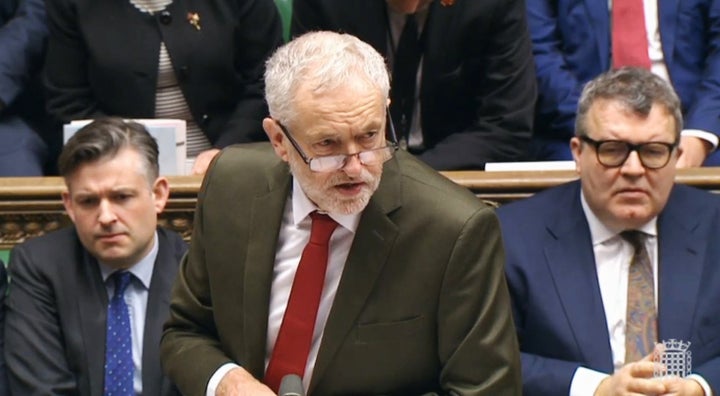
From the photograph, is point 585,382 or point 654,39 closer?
point 585,382

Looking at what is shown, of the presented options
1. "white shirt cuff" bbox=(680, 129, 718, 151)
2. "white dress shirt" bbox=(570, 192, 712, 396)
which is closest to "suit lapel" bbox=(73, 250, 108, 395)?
"white dress shirt" bbox=(570, 192, 712, 396)

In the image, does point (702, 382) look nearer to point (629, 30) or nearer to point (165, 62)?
point (629, 30)

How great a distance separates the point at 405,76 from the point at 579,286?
0.92 m

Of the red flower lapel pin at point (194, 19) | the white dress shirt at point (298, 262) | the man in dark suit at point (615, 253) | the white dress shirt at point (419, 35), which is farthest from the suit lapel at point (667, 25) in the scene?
the white dress shirt at point (298, 262)

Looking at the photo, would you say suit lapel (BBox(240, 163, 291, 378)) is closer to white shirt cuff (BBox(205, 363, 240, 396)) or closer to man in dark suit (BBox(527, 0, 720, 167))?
white shirt cuff (BBox(205, 363, 240, 396))

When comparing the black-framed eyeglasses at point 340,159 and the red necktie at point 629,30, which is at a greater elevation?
the black-framed eyeglasses at point 340,159

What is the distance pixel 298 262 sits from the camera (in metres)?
2.07

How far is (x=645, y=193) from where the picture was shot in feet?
8.39

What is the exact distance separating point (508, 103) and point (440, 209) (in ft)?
4.39

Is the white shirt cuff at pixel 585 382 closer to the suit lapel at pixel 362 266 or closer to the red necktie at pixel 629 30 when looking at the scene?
the suit lapel at pixel 362 266

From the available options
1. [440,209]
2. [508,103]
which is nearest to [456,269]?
[440,209]

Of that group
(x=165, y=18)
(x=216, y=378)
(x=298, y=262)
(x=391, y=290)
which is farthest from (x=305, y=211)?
(x=165, y=18)

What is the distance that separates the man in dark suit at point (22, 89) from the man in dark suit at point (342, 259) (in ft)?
4.29

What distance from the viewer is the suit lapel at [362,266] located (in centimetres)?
199
